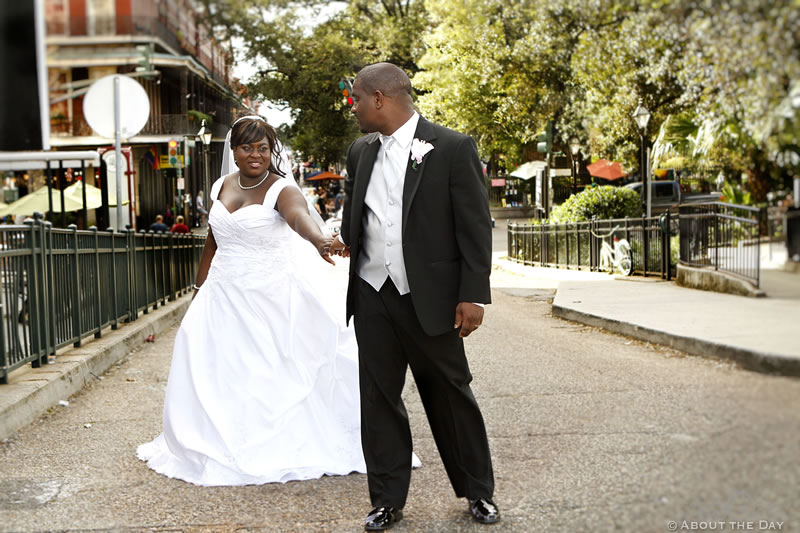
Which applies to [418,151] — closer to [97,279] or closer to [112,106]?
[112,106]

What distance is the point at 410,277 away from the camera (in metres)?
3.38

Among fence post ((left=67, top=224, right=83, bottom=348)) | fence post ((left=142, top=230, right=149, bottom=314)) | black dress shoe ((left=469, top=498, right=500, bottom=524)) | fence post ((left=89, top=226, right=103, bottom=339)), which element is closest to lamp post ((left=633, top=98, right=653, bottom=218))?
black dress shoe ((left=469, top=498, right=500, bottom=524))

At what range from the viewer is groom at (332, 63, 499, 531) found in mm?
3365

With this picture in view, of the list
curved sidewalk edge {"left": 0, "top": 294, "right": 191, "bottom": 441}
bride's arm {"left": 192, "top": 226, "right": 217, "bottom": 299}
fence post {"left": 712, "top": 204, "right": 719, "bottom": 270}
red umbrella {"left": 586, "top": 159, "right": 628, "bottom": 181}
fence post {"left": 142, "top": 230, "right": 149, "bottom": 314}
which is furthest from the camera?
fence post {"left": 142, "top": 230, "right": 149, "bottom": 314}

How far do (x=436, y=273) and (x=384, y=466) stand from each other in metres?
0.80

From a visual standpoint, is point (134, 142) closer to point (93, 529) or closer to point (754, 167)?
point (754, 167)

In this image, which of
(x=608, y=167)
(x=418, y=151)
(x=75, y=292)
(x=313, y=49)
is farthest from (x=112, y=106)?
(x=75, y=292)

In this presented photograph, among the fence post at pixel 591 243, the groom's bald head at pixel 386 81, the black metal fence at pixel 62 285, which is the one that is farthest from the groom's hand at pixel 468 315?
the fence post at pixel 591 243

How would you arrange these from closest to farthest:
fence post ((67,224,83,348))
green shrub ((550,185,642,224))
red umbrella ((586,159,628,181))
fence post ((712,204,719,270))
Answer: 1. fence post ((712,204,719,270))
2. red umbrella ((586,159,628,181))
3. fence post ((67,224,83,348))
4. green shrub ((550,185,642,224))

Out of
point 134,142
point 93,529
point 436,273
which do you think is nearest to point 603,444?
point 134,142

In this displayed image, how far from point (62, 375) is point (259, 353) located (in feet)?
8.72

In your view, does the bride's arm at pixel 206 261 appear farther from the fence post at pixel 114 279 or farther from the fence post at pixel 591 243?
the fence post at pixel 591 243

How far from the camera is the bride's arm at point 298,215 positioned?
4664 mm

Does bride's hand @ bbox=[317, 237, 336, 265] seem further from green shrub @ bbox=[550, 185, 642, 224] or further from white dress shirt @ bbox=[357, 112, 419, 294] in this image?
green shrub @ bbox=[550, 185, 642, 224]
